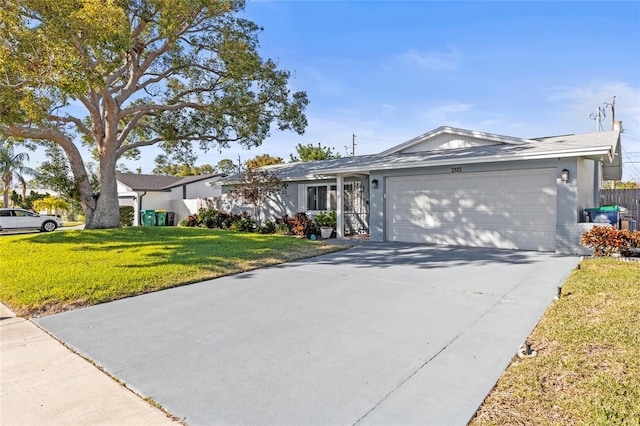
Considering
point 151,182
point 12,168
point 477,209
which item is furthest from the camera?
point 12,168

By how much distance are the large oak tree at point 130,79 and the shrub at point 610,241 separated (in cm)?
1233

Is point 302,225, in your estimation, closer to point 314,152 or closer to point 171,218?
point 171,218

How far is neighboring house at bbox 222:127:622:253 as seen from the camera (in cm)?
936

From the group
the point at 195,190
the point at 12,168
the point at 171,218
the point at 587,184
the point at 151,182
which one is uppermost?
the point at 12,168

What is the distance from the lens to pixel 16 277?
7.10 m

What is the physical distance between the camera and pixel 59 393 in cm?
301

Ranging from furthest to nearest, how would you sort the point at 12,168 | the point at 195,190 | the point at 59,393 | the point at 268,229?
the point at 12,168 < the point at 195,190 < the point at 268,229 < the point at 59,393

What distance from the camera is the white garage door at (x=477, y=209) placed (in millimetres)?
9836

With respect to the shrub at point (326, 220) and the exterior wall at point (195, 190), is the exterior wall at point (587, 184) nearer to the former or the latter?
the shrub at point (326, 220)

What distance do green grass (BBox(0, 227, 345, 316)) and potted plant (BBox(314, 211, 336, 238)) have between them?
2.19 meters

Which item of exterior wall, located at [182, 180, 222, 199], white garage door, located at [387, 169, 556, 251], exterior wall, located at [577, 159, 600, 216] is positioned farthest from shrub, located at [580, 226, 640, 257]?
exterior wall, located at [182, 180, 222, 199]

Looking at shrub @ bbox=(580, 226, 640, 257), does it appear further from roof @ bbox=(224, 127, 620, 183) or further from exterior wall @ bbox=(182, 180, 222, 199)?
exterior wall @ bbox=(182, 180, 222, 199)

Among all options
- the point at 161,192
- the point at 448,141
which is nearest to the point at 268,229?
the point at 448,141

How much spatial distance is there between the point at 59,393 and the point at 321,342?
2.36 meters
